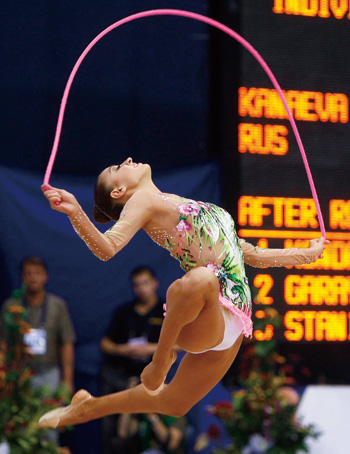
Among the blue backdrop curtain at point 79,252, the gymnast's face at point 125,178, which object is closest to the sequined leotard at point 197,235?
the gymnast's face at point 125,178

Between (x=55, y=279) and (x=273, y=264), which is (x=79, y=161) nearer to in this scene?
(x=55, y=279)

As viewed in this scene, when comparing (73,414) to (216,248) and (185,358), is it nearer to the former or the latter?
(185,358)

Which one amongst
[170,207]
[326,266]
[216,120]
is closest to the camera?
[170,207]

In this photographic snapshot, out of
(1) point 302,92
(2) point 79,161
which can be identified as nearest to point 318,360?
(1) point 302,92

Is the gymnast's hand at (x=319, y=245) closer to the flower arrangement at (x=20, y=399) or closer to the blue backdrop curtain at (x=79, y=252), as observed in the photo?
the flower arrangement at (x=20, y=399)

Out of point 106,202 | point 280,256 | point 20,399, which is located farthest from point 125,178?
point 20,399

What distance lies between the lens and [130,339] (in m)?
5.75

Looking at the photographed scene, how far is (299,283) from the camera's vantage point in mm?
5832

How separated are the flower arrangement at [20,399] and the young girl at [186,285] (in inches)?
→ 59.3

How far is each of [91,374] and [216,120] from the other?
216cm

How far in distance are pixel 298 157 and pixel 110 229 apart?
2997 millimetres

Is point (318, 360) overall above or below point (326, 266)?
below

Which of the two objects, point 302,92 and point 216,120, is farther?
point 216,120

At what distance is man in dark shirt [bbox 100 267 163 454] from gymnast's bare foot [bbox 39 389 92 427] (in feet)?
5.42
